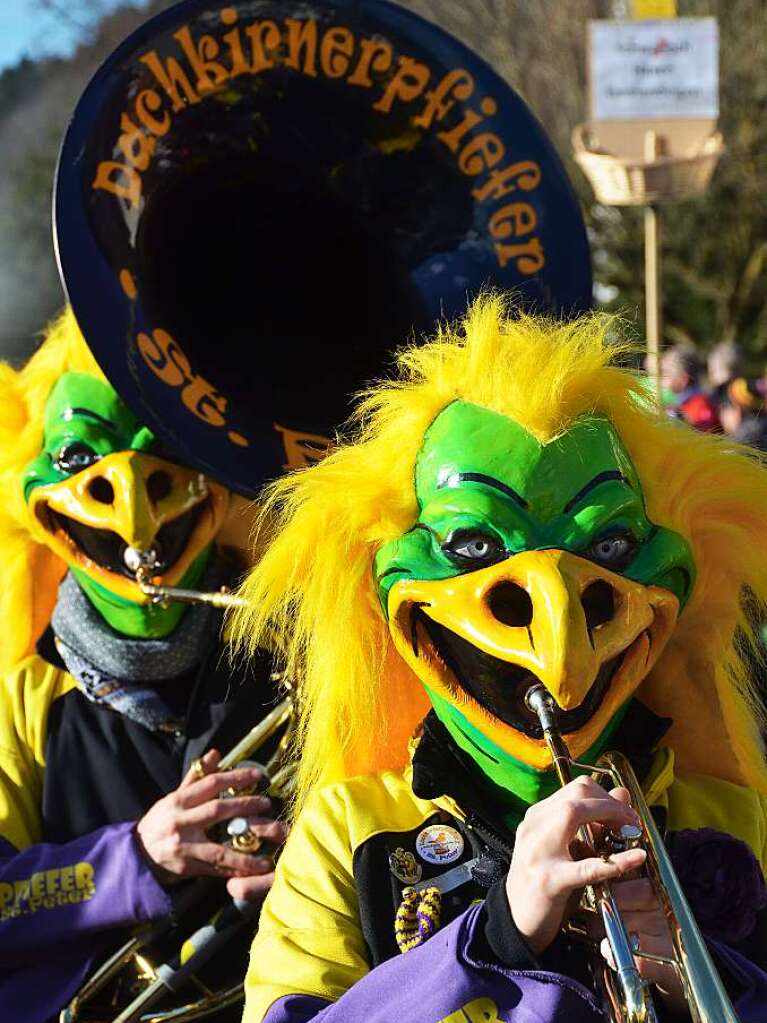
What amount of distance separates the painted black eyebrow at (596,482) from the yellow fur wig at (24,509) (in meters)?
1.23

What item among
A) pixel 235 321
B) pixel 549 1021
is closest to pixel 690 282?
pixel 235 321

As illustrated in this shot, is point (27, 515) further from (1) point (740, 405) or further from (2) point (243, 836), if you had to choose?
(1) point (740, 405)

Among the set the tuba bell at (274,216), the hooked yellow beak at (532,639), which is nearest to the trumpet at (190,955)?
the tuba bell at (274,216)

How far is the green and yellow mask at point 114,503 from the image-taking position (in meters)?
2.47

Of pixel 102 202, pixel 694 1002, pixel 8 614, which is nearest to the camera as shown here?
pixel 694 1002

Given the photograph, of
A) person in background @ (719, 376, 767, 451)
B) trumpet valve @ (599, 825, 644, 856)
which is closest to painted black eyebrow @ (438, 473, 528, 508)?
trumpet valve @ (599, 825, 644, 856)

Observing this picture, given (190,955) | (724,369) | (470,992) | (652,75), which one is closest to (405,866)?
(470,992)

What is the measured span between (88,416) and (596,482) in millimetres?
1127

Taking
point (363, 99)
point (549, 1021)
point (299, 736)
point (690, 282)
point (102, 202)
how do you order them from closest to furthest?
1. point (549, 1021)
2. point (299, 736)
3. point (102, 202)
4. point (363, 99)
5. point (690, 282)

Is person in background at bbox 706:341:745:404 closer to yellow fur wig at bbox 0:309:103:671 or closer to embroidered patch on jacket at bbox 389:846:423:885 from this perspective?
yellow fur wig at bbox 0:309:103:671

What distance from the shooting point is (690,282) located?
15172mm

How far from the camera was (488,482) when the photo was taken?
1.73 m

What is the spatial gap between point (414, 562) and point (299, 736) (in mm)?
440

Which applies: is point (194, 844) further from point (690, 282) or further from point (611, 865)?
point (690, 282)
